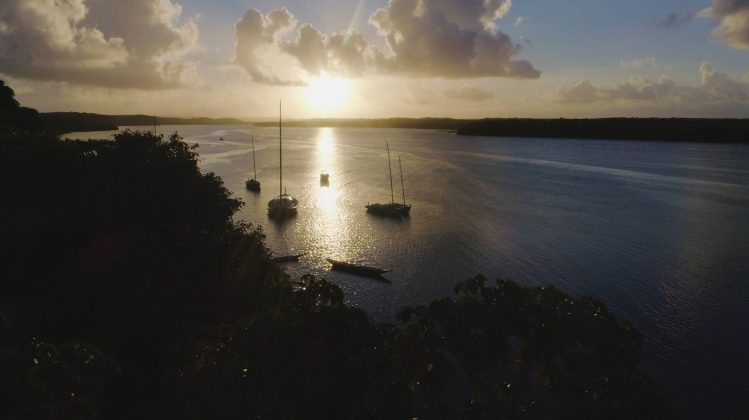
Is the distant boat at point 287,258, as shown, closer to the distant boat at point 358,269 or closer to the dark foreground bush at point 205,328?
the distant boat at point 358,269

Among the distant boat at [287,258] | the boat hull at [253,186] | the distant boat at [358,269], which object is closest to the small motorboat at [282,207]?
the distant boat at [287,258]

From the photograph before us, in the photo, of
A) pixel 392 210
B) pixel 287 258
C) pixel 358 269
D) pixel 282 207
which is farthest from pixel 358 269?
pixel 282 207

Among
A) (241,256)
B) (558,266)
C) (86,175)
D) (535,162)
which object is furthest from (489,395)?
(535,162)

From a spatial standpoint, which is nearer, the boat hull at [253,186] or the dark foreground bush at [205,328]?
the dark foreground bush at [205,328]

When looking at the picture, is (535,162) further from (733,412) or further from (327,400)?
(327,400)

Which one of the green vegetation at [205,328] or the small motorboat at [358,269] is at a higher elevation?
the green vegetation at [205,328]

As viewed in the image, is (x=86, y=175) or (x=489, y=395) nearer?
(x=489, y=395)

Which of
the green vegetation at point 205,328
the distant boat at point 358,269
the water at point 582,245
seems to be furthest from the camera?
the distant boat at point 358,269
